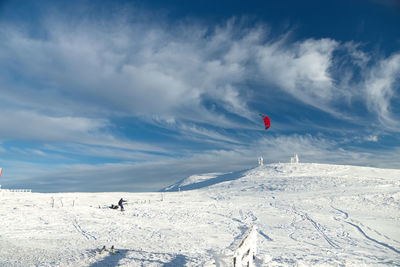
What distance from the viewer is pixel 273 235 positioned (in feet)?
53.5

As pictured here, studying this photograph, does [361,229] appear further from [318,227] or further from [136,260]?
[136,260]

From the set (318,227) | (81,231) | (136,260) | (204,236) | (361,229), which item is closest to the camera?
(136,260)

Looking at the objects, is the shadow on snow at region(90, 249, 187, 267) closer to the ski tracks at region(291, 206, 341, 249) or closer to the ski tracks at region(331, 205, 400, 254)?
the ski tracks at region(291, 206, 341, 249)

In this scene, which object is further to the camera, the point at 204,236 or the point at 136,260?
the point at 204,236

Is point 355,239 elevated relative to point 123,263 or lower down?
lower down

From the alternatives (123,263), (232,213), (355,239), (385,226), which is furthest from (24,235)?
(385,226)

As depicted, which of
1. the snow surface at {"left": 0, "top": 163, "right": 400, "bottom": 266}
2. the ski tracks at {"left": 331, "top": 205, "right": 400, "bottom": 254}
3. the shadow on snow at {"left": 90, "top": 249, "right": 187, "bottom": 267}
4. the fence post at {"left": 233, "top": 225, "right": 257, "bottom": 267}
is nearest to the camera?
the fence post at {"left": 233, "top": 225, "right": 257, "bottom": 267}

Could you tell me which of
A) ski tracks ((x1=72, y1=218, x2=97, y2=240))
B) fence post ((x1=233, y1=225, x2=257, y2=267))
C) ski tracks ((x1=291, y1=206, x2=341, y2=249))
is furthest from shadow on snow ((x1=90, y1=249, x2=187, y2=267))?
ski tracks ((x1=291, y1=206, x2=341, y2=249))

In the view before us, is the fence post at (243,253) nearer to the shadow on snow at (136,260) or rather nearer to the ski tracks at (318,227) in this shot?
the shadow on snow at (136,260)

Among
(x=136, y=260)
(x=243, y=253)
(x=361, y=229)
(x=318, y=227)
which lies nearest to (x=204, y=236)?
(x=136, y=260)

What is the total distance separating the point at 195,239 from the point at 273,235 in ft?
18.3

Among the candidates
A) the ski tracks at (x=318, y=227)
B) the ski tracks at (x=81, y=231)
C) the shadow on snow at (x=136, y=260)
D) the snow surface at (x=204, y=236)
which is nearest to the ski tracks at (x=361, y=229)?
the snow surface at (x=204, y=236)

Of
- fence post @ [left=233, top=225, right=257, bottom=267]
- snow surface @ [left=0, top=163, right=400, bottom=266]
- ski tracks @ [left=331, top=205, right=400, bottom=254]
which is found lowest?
ski tracks @ [left=331, top=205, right=400, bottom=254]

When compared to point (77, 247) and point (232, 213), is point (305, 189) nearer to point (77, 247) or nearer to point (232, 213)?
point (232, 213)
